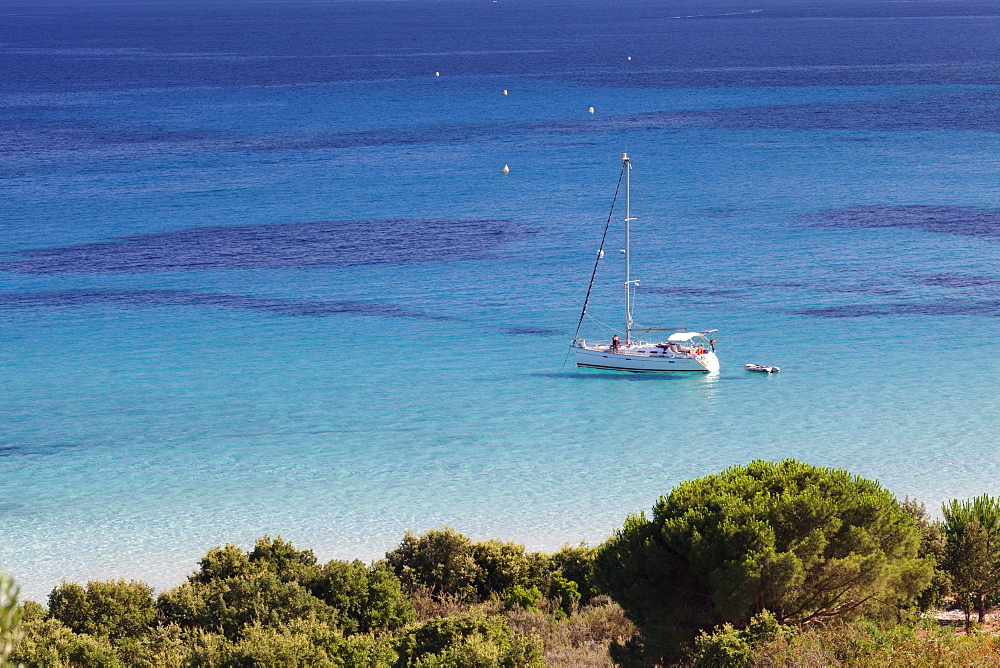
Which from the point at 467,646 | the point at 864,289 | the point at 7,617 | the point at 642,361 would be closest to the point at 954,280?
the point at 864,289

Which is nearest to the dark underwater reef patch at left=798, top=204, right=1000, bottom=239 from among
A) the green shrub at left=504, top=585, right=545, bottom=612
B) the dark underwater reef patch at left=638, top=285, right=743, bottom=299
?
the dark underwater reef patch at left=638, top=285, right=743, bottom=299

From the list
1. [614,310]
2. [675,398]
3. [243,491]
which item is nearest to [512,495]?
[243,491]

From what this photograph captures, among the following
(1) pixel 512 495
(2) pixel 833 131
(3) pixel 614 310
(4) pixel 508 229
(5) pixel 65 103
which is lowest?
(1) pixel 512 495

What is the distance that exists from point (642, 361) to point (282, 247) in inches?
840

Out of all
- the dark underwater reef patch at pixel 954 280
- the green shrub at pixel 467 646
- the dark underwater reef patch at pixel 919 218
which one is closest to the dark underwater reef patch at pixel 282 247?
the dark underwater reef patch at pixel 919 218

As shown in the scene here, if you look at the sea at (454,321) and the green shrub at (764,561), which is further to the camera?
the sea at (454,321)

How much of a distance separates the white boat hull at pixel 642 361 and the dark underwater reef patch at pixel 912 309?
656cm

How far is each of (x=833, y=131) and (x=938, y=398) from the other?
55.1 m

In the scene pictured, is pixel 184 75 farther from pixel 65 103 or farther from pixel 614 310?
pixel 614 310

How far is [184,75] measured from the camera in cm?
13638

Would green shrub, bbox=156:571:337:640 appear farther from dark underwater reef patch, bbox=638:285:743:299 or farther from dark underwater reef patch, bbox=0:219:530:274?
dark underwater reef patch, bbox=0:219:530:274

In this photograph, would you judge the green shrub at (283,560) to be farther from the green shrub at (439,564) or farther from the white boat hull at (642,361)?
the white boat hull at (642,361)

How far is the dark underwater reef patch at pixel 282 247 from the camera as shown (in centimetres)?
5028

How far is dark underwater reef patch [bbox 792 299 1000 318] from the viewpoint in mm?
41719
